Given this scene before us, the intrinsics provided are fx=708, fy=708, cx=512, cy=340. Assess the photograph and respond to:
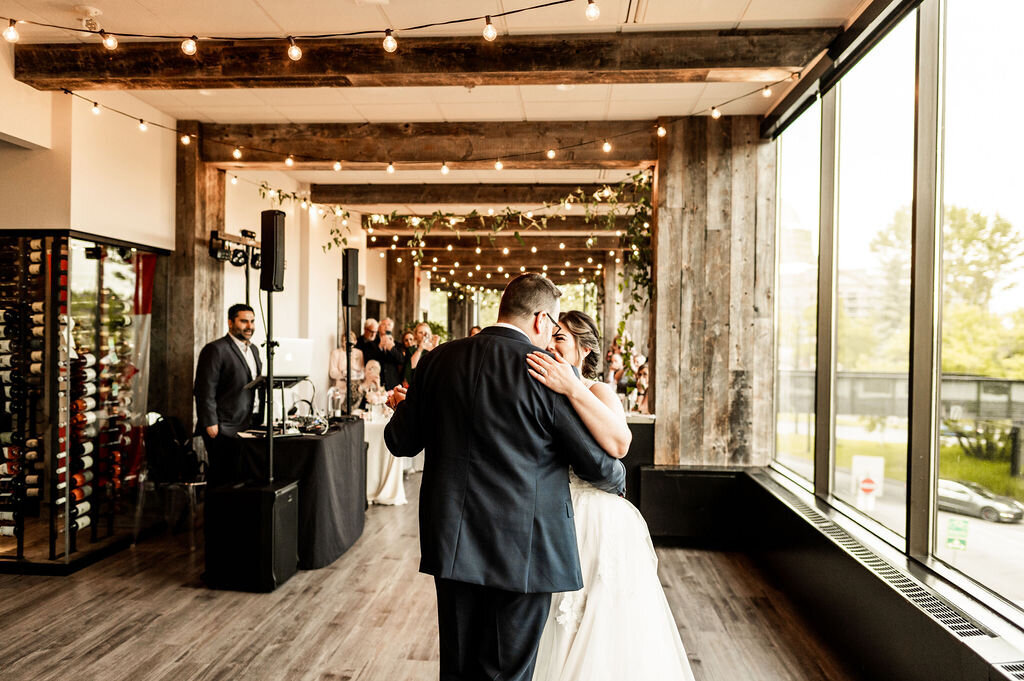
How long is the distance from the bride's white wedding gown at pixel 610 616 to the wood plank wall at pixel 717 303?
10.0ft

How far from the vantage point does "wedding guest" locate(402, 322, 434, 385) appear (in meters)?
7.84

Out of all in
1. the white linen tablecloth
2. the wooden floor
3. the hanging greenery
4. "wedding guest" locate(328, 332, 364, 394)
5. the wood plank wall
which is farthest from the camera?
"wedding guest" locate(328, 332, 364, 394)

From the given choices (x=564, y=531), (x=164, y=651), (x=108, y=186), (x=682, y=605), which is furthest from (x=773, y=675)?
(x=108, y=186)

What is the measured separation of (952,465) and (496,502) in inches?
78.1

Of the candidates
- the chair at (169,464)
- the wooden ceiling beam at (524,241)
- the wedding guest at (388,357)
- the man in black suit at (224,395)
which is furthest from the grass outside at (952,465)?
the wooden ceiling beam at (524,241)

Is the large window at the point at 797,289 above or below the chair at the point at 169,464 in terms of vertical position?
above

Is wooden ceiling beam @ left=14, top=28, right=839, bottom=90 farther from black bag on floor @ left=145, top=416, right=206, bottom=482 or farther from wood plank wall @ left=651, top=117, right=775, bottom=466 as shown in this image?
black bag on floor @ left=145, top=416, right=206, bottom=482

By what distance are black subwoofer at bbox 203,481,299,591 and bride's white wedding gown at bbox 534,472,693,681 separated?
2.30 meters

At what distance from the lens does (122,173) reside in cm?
543

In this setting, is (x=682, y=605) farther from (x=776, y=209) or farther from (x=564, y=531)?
(x=776, y=209)

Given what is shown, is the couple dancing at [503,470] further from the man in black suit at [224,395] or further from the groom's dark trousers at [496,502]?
the man in black suit at [224,395]

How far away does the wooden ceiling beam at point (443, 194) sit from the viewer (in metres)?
8.74

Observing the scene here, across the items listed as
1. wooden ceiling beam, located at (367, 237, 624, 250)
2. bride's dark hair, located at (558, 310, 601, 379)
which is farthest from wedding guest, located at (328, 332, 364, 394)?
bride's dark hair, located at (558, 310, 601, 379)

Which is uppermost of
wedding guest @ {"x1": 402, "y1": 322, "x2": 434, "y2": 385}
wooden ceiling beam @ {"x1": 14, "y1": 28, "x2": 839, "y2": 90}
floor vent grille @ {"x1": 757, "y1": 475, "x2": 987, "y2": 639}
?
wooden ceiling beam @ {"x1": 14, "y1": 28, "x2": 839, "y2": 90}
